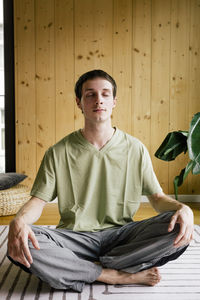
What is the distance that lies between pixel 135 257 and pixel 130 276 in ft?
0.36

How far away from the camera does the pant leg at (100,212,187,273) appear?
1358mm

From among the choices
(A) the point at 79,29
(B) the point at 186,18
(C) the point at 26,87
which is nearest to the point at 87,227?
→ (C) the point at 26,87

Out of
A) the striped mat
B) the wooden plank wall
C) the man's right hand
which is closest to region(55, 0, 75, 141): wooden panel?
the wooden plank wall

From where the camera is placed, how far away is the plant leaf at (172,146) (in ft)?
6.07

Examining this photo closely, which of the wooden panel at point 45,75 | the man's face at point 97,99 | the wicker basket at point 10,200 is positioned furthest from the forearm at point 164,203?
the wooden panel at point 45,75

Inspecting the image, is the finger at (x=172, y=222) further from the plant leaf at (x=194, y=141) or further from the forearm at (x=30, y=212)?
the forearm at (x=30, y=212)

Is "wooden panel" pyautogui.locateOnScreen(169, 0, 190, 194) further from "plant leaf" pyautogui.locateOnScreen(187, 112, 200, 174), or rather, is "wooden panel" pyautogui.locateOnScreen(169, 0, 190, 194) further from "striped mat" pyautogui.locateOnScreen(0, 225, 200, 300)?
"plant leaf" pyautogui.locateOnScreen(187, 112, 200, 174)

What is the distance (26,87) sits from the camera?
334 centimetres

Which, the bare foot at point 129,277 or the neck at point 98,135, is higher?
the neck at point 98,135

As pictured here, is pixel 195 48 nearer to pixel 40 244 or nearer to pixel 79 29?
pixel 79 29

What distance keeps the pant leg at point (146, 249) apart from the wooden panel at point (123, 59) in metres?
2.00

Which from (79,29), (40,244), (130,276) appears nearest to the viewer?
(40,244)

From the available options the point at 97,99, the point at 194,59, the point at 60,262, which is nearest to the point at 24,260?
the point at 60,262

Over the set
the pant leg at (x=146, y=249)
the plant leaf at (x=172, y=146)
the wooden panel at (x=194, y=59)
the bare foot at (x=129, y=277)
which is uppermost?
the wooden panel at (x=194, y=59)
